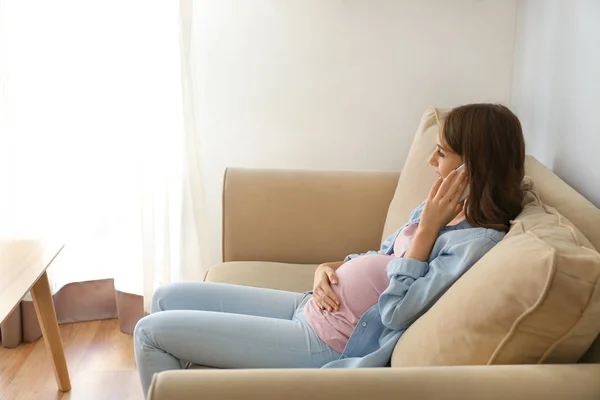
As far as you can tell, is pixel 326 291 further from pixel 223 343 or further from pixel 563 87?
pixel 563 87

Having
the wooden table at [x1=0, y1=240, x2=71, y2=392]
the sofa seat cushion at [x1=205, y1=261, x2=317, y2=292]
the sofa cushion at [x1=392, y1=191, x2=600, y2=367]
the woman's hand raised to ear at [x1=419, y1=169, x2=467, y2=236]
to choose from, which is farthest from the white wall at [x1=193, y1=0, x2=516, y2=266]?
the sofa cushion at [x1=392, y1=191, x2=600, y2=367]

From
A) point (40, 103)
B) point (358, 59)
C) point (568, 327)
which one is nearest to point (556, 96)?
point (358, 59)

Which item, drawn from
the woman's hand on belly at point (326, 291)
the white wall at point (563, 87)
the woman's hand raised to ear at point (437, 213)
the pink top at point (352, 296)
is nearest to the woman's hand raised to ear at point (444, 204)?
the woman's hand raised to ear at point (437, 213)

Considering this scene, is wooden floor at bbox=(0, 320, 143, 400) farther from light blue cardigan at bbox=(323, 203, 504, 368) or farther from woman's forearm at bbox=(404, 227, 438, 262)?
woman's forearm at bbox=(404, 227, 438, 262)

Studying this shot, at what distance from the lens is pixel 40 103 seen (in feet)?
8.80

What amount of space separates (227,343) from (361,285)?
335 millimetres

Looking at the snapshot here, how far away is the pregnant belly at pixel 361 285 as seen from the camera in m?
1.69

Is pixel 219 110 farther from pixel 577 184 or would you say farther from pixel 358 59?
pixel 577 184

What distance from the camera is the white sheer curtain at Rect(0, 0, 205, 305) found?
259 cm

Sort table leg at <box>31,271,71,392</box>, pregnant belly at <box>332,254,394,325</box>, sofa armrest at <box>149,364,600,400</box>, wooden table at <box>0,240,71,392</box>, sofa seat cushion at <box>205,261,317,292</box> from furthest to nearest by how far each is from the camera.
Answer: table leg at <box>31,271,71,392</box> < sofa seat cushion at <box>205,261,317,292</box> < wooden table at <box>0,240,71,392</box> < pregnant belly at <box>332,254,394,325</box> < sofa armrest at <box>149,364,600,400</box>

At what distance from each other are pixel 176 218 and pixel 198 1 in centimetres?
82

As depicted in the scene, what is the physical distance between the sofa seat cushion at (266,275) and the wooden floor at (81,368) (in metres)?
0.52

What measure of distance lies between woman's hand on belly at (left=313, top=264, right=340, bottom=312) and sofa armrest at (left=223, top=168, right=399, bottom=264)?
0.53 metres

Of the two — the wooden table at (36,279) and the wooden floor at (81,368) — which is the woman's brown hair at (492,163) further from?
the wooden floor at (81,368)
